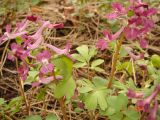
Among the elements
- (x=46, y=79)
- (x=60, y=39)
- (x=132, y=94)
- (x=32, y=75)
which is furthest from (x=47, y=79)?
(x=60, y=39)

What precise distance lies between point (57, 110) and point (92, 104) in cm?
53

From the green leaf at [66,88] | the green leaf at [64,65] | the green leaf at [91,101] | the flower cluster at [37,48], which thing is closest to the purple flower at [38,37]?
the flower cluster at [37,48]

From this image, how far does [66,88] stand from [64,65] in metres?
0.11

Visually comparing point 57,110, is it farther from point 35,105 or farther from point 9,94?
point 9,94

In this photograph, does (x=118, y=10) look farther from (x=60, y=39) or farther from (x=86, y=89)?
(x=60, y=39)

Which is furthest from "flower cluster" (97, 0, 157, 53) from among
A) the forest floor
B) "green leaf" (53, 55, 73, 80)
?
the forest floor

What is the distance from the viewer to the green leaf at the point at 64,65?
1.45 m

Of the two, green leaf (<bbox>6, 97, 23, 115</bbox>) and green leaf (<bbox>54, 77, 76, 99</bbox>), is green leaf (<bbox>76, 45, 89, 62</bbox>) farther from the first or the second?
green leaf (<bbox>6, 97, 23, 115</bbox>)

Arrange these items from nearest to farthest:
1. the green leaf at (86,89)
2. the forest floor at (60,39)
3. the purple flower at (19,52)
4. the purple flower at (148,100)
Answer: the purple flower at (148,100) < the purple flower at (19,52) < the green leaf at (86,89) < the forest floor at (60,39)

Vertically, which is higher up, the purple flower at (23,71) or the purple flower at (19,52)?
the purple flower at (19,52)

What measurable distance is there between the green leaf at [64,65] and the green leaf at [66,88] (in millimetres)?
26

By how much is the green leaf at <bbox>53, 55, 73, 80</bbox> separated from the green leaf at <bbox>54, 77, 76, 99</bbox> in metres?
0.03

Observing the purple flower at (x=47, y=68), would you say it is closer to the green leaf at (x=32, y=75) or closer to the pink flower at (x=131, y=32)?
the green leaf at (x=32, y=75)

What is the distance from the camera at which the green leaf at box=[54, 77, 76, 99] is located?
4.82 feet
